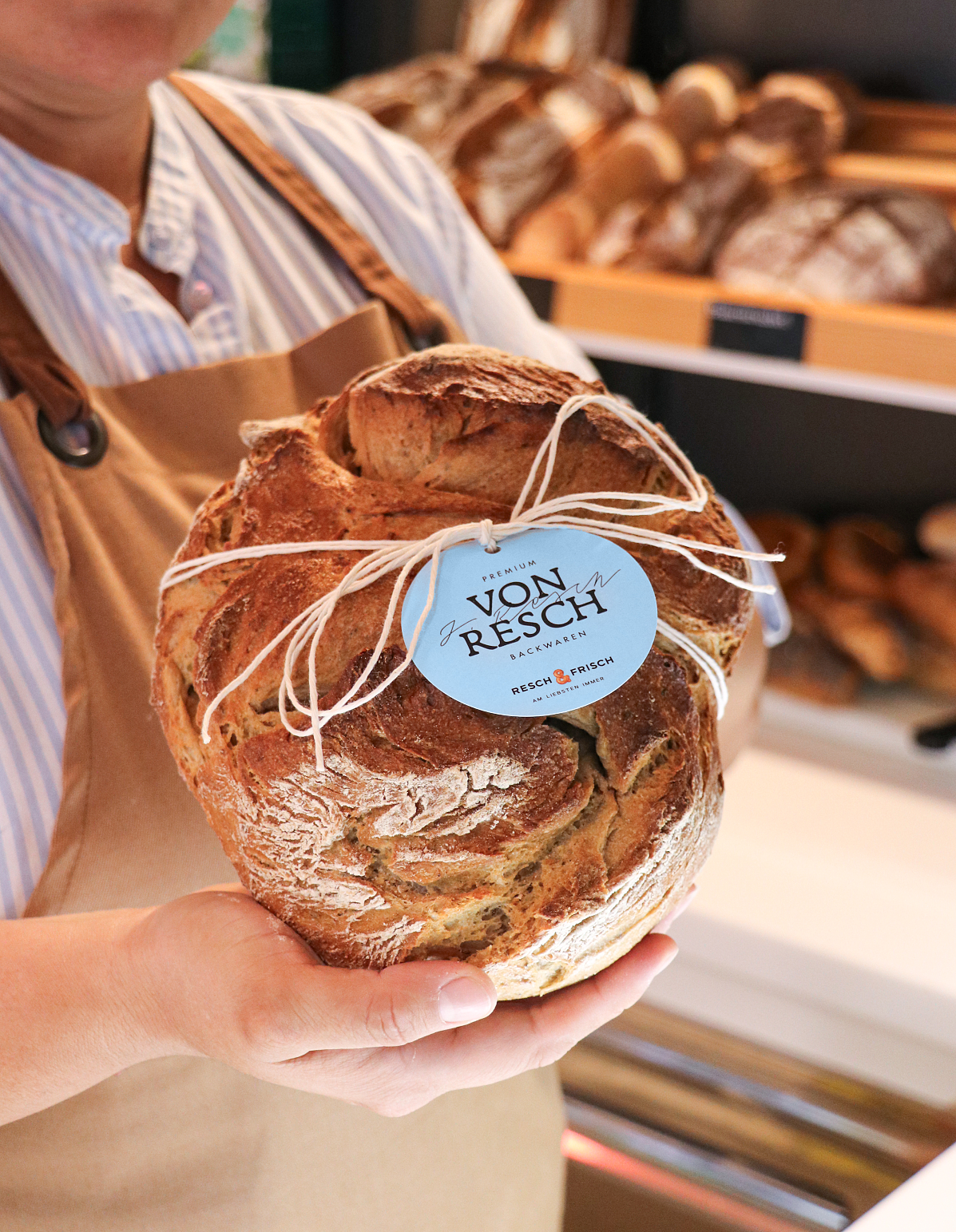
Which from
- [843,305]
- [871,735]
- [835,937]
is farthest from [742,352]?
[835,937]

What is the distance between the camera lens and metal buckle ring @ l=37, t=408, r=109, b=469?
34.1 inches

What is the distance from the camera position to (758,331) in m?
1.61

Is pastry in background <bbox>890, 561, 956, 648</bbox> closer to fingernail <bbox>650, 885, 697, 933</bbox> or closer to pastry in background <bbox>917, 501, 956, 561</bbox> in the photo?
pastry in background <bbox>917, 501, 956, 561</bbox>

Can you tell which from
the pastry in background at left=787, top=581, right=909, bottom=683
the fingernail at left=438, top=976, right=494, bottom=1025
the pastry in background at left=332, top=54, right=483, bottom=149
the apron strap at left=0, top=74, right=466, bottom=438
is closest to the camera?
the fingernail at left=438, top=976, right=494, bottom=1025

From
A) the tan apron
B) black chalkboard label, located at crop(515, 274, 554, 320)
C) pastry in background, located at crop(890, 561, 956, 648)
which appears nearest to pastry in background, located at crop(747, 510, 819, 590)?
pastry in background, located at crop(890, 561, 956, 648)

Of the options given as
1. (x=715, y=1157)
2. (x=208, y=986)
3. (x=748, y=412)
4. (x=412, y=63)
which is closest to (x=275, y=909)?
(x=208, y=986)

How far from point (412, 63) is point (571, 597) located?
6.30 feet

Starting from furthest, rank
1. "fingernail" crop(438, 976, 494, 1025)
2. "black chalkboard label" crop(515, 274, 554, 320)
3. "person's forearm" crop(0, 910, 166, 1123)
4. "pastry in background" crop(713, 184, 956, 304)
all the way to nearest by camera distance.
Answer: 1. "black chalkboard label" crop(515, 274, 554, 320)
2. "pastry in background" crop(713, 184, 956, 304)
3. "person's forearm" crop(0, 910, 166, 1123)
4. "fingernail" crop(438, 976, 494, 1025)

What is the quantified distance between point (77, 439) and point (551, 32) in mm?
1591

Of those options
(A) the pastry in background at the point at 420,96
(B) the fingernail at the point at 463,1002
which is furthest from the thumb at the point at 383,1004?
(A) the pastry in background at the point at 420,96

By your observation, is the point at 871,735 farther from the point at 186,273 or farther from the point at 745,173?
the point at 186,273

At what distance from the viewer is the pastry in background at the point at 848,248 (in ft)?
5.38

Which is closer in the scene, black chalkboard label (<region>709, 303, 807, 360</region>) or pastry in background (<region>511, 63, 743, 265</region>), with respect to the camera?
black chalkboard label (<region>709, 303, 807, 360</region>)

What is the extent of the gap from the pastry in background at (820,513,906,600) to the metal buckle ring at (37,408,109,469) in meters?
1.41
